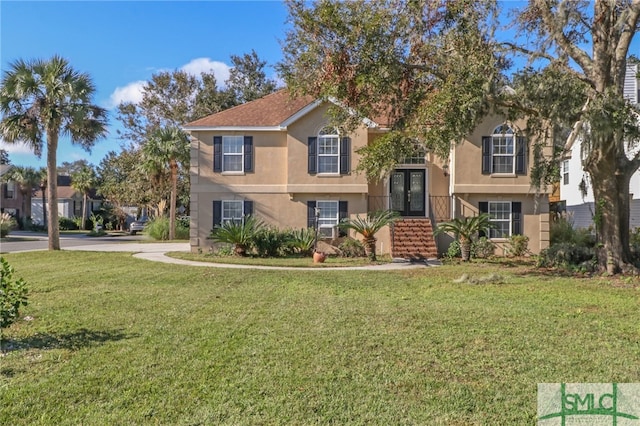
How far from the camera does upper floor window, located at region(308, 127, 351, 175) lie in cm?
1797

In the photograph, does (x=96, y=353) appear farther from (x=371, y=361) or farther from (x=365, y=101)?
(x=365, y=101)

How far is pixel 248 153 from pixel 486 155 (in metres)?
9.44

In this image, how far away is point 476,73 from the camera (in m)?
10.4

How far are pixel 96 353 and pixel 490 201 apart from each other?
15977mm

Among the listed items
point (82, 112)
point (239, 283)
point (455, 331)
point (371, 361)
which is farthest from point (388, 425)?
point (82, 112)

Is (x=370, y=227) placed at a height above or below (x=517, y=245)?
above

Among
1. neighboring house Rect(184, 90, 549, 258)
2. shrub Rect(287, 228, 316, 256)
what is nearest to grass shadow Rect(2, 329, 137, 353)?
shrub Rect(287, 228, 316, 256)

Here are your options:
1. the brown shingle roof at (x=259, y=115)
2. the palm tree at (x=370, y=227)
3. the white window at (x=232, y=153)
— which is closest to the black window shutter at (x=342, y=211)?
the palm tree at (x=370, y=227)

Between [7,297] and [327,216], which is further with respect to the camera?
[327,216]

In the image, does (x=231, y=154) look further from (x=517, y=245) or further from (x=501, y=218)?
(x=517, y=245)

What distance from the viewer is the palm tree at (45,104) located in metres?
18.1

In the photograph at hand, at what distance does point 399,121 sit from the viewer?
12.7m

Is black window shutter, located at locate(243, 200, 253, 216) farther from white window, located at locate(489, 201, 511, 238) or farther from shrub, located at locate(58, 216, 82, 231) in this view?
shrub, located at locate(58, 216, 82, 231)

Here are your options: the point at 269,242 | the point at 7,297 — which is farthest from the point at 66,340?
the point at 269,242
